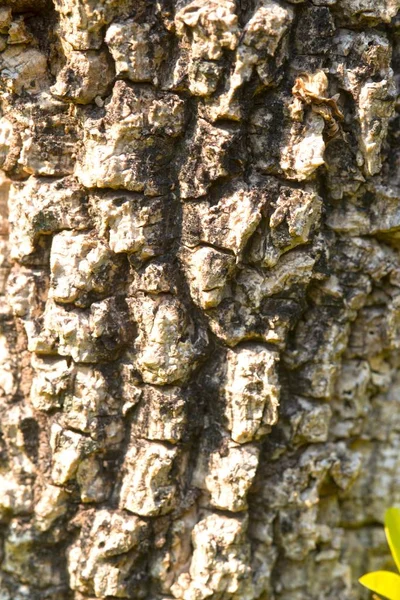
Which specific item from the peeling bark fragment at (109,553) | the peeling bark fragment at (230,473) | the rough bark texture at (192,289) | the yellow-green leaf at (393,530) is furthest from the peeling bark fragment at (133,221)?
the yellow-green leaf at (393,530)

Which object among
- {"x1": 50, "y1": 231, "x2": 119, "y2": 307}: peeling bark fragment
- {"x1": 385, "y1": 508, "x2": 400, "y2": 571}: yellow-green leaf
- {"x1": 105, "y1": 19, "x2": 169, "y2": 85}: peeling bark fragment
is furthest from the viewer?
{"x1": 385, "y1": 508, "x2": 400, "y2": 571}: yellow-green leaf

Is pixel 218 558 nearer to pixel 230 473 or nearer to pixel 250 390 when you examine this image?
pixel 230 473

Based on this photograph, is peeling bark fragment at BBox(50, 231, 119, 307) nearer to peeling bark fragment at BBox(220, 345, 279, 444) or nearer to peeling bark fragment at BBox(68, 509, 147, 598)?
peeling bark fragment at BBox(220, 345, 279, 444)

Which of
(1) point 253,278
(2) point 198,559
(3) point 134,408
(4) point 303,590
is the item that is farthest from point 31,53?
(4) point 303,590

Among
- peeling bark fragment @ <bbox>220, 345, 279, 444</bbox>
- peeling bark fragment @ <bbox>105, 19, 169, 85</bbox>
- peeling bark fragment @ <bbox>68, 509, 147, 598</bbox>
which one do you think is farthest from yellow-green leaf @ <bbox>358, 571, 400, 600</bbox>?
peeling bark fragment @ <bbox>105, 19, 169, 85</bbox>

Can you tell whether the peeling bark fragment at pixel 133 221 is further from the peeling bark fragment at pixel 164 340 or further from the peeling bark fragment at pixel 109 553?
the peeling bark fragment at pixel 109 553

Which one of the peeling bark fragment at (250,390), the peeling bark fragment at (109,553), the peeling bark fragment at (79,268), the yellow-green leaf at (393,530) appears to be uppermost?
the peeling bark fragment at (79,268)
